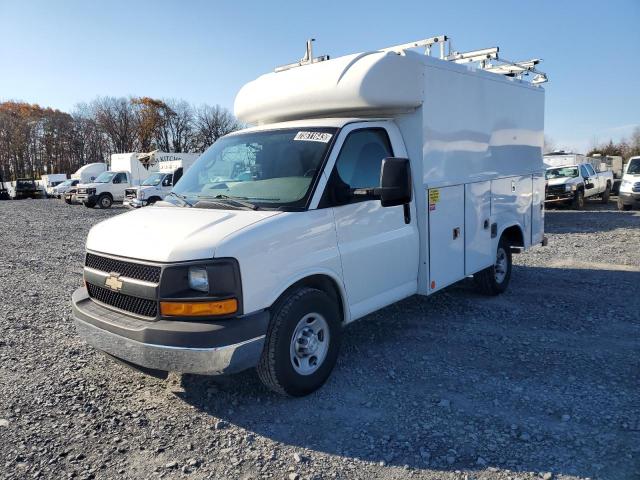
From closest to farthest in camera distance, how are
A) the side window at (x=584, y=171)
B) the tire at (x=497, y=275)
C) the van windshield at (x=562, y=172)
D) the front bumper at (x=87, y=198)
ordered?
the tire at (x=497, y=275) < the van windshield at (x=562, y=172) < the side window at (x=584, y=171) < the front bumper at (x=87, y=198)

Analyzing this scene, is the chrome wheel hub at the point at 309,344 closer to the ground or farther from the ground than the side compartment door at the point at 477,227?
closer to the ground

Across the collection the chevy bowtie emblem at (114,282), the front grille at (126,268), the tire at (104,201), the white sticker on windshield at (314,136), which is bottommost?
the tire at (104,201)

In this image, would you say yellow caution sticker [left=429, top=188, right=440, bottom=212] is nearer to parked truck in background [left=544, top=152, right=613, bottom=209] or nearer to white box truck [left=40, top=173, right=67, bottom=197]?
parked truck in background [left=544, top=152, right=613, bottom=209]

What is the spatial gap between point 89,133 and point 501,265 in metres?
78.8

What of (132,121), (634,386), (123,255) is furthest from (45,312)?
(132,121)

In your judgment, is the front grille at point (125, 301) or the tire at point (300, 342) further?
the tire at point (300, 342)

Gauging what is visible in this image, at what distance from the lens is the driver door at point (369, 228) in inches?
166

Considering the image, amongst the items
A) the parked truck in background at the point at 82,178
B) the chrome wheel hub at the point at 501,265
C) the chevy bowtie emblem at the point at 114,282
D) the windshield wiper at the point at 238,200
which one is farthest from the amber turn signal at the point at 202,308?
the parked truck in background at the point at 82,178

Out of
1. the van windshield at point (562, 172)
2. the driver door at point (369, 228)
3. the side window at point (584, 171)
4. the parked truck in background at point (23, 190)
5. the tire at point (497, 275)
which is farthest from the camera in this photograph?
the parked truck in background at point (23, 190)

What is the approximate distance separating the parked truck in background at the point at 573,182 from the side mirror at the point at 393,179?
706 inches

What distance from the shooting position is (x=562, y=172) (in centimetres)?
2052

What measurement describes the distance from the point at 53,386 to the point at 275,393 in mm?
1979

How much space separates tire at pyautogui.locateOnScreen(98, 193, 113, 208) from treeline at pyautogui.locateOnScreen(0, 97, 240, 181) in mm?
42209

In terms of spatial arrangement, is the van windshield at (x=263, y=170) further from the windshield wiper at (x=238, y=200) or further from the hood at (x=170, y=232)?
the hood at (x=170, y=232)
